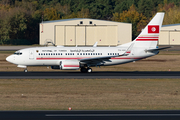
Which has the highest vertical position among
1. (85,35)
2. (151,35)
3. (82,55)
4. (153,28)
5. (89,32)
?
(89,32)

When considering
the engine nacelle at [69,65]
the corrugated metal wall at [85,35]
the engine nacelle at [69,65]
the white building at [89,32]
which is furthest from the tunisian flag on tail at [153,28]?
the corrugated metal wall at [85,35]

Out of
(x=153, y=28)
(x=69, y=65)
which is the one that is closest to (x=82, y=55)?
(x=69, y=65)

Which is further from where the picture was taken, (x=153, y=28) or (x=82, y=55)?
(x=153, y=28)

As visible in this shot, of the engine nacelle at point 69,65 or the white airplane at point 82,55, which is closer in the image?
the engine nacelle at point 69,65

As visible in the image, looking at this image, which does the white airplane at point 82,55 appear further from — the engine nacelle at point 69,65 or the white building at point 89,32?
the white building at point 89,32

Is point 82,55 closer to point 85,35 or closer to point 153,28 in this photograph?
point 153,28

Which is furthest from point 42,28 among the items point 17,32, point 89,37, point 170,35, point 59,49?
point 59,49
